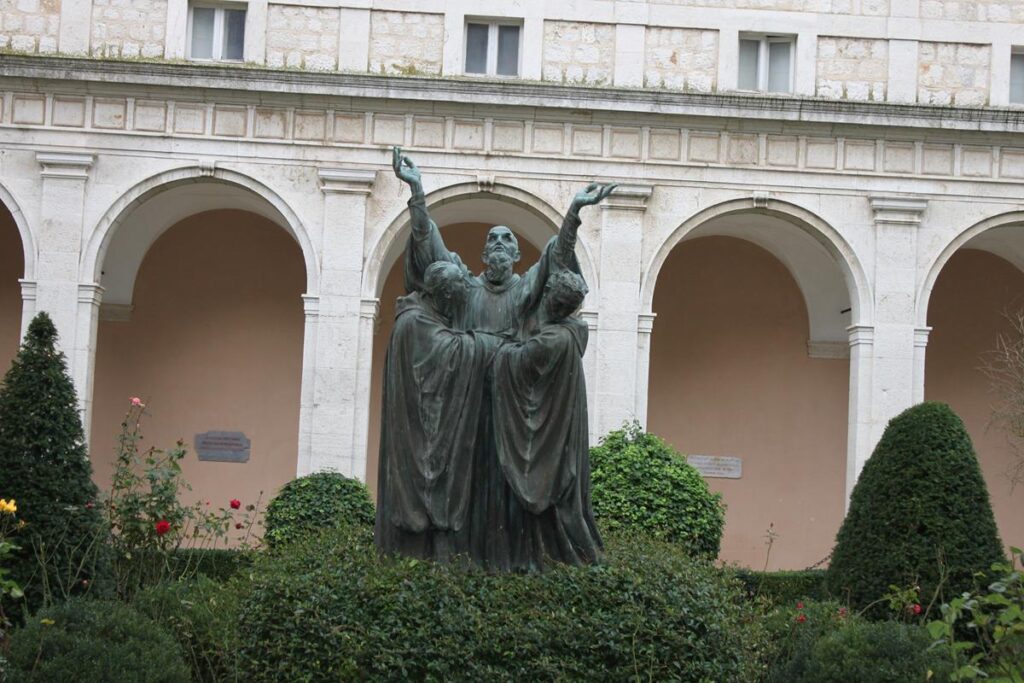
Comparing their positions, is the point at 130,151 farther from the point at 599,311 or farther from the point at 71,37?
the point at 599,311

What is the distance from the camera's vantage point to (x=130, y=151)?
18.1 meters

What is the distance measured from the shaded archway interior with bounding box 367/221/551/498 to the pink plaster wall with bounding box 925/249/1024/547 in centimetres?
628

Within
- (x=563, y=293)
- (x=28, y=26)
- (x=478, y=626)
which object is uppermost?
(x=28, y=26)

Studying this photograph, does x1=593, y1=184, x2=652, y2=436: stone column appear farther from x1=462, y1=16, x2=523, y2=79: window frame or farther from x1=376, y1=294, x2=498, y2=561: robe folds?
x1=376, y1=294, x2=498, y2=561: robe folds

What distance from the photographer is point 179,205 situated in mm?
19828

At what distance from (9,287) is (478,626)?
1595cm

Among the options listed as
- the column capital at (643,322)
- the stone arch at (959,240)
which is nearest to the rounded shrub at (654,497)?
the column capital at (643,322)

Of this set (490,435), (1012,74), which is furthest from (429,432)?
(1012,74)

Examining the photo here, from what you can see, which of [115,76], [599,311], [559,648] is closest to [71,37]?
[115,76]

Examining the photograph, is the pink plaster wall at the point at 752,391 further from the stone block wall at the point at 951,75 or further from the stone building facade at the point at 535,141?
the stone block wall at the point at 951,75

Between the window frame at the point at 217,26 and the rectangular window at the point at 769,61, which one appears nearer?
the window frame at the point at 217,26

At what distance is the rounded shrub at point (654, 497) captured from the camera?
15.3m

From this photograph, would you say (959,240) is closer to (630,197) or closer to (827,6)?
(827,6)

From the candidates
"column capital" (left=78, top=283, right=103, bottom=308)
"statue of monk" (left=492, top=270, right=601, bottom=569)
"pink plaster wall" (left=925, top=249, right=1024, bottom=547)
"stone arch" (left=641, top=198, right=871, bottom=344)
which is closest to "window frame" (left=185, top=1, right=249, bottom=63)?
"column capital" (left=78, top=283, right=103, bottom=308)
